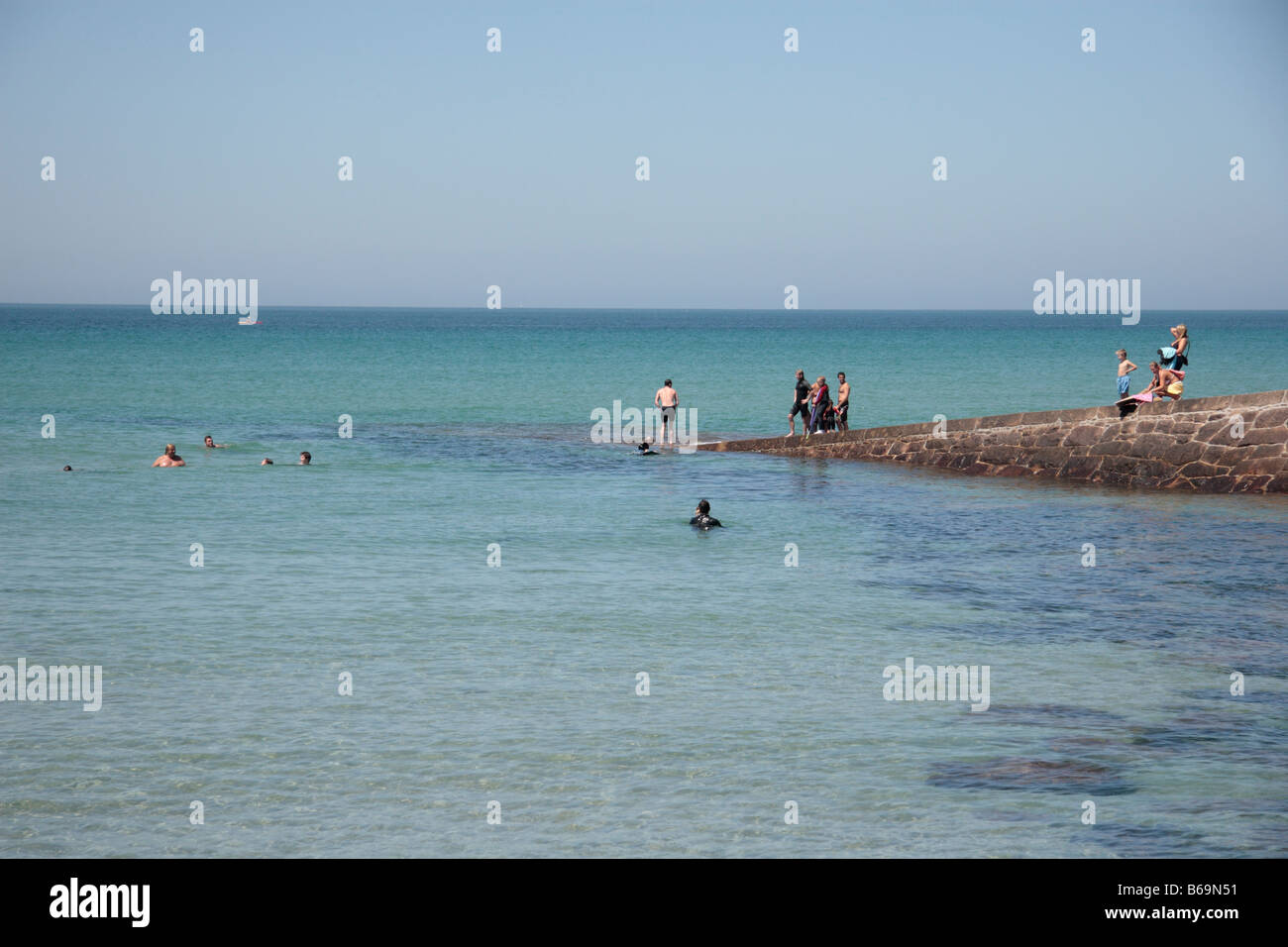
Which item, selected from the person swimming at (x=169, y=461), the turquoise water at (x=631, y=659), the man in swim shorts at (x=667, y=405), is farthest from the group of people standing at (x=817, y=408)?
the person swimming at (x=169, y=461)

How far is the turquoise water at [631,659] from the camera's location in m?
8.77

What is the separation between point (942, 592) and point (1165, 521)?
7.03 meters

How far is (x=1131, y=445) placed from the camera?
82.3ft

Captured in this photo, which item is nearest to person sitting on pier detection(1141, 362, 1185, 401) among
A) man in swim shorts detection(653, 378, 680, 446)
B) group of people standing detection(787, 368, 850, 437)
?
group of people standing detection(787, 368, 850, 437)

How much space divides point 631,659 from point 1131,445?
1579 cm

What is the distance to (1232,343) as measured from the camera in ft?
368

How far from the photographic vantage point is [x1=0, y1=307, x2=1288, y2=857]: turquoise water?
8766 millimetres

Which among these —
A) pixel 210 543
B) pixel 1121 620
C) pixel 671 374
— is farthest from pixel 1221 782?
pixel 671 374

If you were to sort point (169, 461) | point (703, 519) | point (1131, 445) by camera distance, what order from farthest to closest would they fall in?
point (169, 461) → point (1131, 445) → point (703, 519)

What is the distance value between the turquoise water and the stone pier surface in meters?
0.87

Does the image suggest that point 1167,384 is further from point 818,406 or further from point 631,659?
point 631,659

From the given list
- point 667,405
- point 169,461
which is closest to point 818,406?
point 667,405

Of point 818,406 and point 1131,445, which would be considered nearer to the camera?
point 1131,445

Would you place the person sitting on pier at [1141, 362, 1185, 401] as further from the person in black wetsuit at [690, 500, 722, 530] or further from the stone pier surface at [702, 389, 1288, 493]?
the person in black wetsuit at [690, 500, 722, 530]
